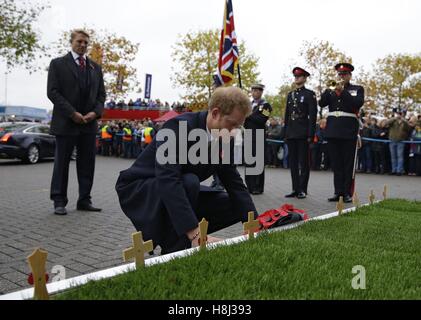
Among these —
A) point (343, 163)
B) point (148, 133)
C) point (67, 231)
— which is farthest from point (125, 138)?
point (67, 231)

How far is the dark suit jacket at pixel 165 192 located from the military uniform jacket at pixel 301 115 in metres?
4.54

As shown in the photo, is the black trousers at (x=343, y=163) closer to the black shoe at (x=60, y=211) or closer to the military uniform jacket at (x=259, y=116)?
the military uniform jacket at (x=259, y=116)

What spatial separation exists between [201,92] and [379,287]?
118 feet

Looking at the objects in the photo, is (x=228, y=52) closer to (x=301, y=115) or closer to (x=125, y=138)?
(x=301, y=115)

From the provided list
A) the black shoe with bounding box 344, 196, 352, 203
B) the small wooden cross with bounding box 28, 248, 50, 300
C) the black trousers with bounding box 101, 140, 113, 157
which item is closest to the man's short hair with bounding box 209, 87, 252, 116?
the small wooden cross with bounding box 28, 248, 50, 300

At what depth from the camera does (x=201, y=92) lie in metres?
37.8

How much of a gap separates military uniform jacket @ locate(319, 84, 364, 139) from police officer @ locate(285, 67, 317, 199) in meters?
0.42

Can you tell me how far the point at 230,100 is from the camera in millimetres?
3010

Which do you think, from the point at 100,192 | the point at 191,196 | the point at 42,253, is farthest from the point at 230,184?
the point at 100,192

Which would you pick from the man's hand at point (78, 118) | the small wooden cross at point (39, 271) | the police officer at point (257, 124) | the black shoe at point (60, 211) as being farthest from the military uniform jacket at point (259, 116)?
the small wooden cross at point (39, 271)

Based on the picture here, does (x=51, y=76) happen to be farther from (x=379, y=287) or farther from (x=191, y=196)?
(x=379, y=287)

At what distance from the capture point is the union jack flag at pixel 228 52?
8172 mm

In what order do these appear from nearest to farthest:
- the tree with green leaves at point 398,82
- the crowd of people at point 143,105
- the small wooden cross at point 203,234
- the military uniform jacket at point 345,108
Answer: the small wooden cross at point 203,234, the military uniform jacket at point 345,108, the crowd of people at point 143,105, the tree with green leaves at point 398,82

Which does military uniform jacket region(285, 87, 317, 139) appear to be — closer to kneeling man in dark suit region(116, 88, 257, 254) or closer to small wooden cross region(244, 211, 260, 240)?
kneeling man in dark suit region(116, 88, 257, 254)
